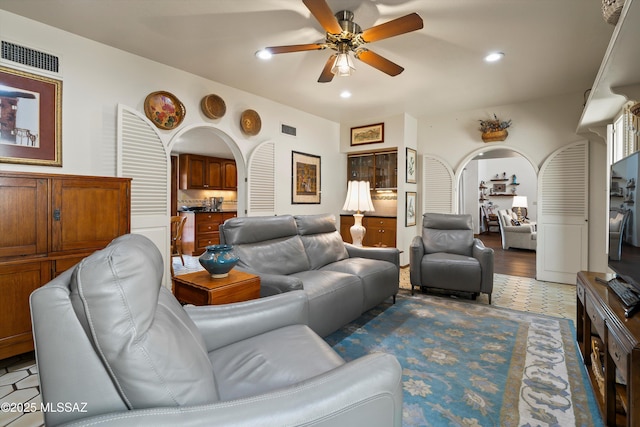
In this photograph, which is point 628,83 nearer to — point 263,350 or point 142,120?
point 263,350

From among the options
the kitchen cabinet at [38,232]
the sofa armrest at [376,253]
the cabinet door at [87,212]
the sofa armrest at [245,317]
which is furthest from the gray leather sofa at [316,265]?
the kitchen cabinet at [38,232]

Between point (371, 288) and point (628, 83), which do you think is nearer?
point (628, 83)

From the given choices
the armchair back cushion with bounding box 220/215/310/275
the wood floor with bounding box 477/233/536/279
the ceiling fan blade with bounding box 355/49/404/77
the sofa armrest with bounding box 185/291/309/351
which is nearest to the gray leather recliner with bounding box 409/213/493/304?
the armchair back cushion with bounding box 220/215/310/275

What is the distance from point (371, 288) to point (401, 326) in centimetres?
41

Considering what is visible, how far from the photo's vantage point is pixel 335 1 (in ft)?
7.36

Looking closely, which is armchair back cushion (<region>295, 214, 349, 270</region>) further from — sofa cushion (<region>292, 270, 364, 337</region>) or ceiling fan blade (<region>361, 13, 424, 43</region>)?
ceiling fan blade (<region>361, 13, 424, 43</region>)

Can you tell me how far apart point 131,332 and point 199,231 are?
6012mm

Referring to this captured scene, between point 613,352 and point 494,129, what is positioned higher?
point 494,129

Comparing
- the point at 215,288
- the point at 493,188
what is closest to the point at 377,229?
the point at 215,288

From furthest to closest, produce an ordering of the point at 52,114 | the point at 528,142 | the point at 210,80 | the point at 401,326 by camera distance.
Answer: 1. the point at 528,142
2. the point at 210,80
3. the point at 401,326
4. the point at 52,114

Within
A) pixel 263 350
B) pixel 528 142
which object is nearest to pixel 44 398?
pixel 263 350

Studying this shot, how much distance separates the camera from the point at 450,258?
3.57m

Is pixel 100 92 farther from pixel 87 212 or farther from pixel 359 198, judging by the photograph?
pixel 359 198

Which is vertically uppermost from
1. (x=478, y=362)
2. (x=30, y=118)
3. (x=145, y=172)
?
(x=30, y=118)
